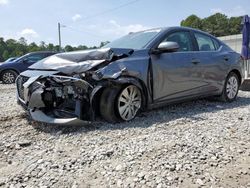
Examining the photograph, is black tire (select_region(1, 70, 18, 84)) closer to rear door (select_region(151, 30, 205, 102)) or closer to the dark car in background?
the dark car in background

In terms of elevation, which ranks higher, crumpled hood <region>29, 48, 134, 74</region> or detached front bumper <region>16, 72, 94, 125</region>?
crumpled hood <region>29, 48, 134, 74</region>

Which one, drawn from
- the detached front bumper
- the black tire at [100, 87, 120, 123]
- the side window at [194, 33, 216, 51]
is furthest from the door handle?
the detached front bumper

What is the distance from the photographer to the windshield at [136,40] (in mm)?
5396

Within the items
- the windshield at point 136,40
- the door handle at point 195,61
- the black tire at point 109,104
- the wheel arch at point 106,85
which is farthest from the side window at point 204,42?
the black tire at point 109,104

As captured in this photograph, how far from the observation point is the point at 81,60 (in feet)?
16.0

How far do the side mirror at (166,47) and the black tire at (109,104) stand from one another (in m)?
1.04

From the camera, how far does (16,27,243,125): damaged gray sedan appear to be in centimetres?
453

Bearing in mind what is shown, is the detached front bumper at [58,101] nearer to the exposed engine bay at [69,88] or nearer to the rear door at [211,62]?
the exposed engine bay at [69,88]

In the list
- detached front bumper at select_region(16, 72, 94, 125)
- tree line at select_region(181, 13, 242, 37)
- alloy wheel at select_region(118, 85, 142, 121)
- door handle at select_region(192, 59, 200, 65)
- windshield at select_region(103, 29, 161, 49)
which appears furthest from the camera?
tree line at select_region(181, 13, 242, 37)

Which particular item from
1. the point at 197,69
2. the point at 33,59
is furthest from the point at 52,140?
the point at 33,59

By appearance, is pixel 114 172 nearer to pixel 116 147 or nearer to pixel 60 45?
pixel 116 147

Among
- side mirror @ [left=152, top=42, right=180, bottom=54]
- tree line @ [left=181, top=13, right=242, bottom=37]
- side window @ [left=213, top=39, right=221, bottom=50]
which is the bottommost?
side mirror @ [left=152, top=42, right=180, bottom=54]

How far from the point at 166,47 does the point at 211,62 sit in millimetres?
1503

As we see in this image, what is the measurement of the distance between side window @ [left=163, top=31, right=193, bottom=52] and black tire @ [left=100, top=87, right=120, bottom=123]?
1578 millimetres
